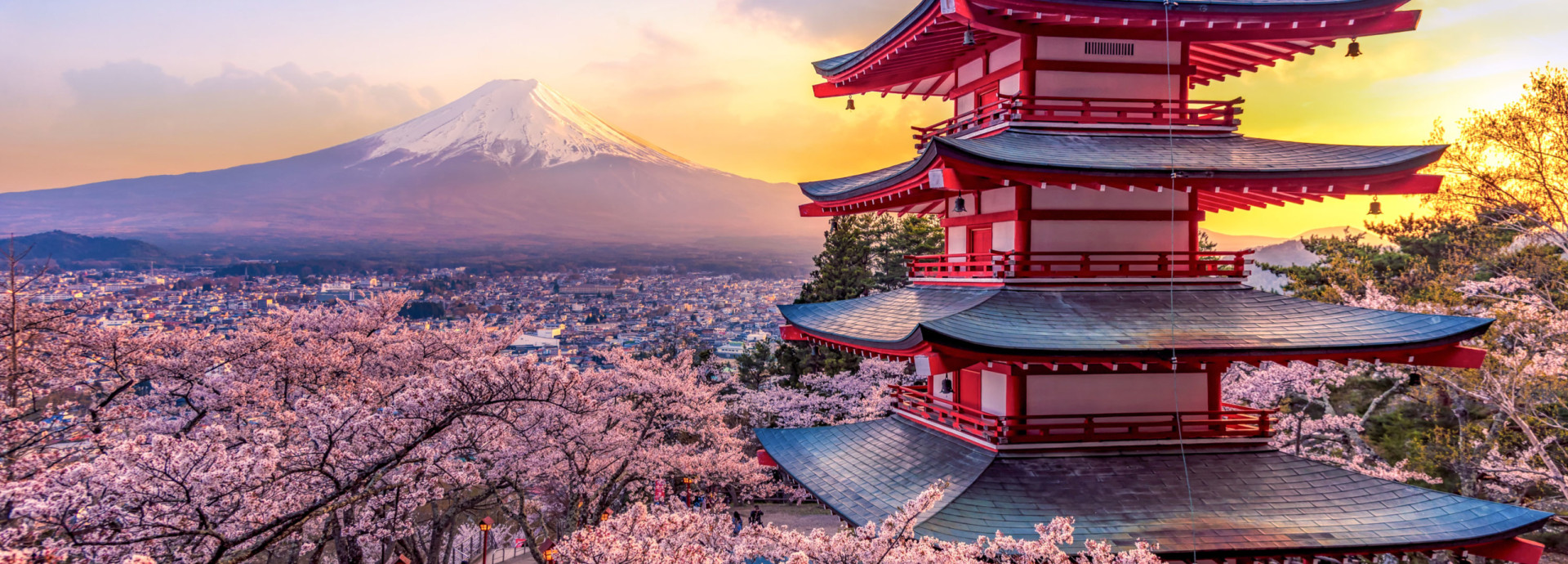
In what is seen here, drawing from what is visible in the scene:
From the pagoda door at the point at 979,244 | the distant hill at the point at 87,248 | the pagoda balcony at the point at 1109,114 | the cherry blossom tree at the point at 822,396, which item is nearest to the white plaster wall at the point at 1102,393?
the pagoda door at the point at 979,244

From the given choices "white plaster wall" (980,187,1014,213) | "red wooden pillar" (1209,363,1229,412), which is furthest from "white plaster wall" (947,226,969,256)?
"red wooden pillar" (1209,363,1229,412)

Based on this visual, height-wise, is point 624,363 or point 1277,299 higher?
point 1277,299

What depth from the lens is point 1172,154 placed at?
26.1 feet

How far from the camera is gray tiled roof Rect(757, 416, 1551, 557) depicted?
21.2ft

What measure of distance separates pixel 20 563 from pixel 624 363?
625 inches

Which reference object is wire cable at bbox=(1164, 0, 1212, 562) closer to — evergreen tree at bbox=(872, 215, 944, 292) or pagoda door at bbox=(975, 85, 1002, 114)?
pagoda door at bbox=(975, 85, 1002, 114)

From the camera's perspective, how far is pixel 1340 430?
1969cm

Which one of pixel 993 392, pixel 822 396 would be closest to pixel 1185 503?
pixel 993 392

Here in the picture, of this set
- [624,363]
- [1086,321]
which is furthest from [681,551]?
[624,363]

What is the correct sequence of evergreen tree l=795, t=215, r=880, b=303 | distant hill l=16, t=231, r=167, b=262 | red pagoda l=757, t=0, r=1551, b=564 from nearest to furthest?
red pagoda l=757, t=0, r=1551, b=564, evergreen tree l=795, t=215, r=880, b=303, distant hill l=16, t=231, r=167, b=262

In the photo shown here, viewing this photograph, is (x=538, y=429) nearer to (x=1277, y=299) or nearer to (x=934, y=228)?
(x=1277, y=299)

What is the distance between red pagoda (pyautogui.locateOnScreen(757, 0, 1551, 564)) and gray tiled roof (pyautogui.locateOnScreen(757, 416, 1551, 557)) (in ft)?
0.09

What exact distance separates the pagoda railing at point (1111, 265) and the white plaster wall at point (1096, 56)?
2.46m

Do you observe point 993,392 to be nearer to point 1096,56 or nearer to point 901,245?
point 1096,56
